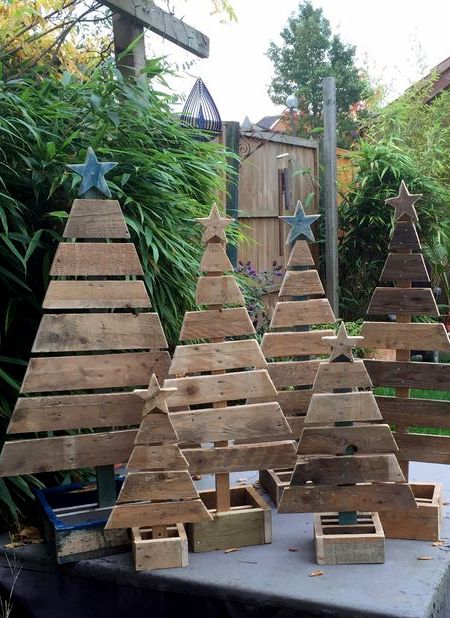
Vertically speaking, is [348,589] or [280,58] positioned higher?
[280,58]

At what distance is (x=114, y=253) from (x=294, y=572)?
A: 1100 mm

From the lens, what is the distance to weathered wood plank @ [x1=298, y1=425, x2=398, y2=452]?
211 centimetres

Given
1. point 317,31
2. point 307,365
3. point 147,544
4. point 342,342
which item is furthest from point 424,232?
point 317,31

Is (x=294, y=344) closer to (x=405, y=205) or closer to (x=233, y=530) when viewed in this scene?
(x=405, y=205)

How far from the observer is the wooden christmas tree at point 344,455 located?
210 cm

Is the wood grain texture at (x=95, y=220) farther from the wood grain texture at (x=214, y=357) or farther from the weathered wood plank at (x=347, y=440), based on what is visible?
the weathered wood plank at (x=347, y=440)

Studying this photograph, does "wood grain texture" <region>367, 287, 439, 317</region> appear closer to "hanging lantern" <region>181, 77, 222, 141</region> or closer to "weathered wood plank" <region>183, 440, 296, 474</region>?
"weathered wood plank" <region>183, 440, 296, 474</region>

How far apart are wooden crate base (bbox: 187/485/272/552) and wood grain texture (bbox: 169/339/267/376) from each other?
17.9 inches

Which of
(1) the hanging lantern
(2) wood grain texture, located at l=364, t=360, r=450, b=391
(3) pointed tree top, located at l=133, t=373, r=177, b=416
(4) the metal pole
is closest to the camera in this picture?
(3) pointed tree top, located at l=133, t=373, r=177, b=416

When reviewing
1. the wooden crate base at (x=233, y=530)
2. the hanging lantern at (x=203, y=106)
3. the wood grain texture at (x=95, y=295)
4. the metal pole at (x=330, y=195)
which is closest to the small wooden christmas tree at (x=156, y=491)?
the wooden crate base at (x=233, y=530)

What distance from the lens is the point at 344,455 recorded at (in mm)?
2115

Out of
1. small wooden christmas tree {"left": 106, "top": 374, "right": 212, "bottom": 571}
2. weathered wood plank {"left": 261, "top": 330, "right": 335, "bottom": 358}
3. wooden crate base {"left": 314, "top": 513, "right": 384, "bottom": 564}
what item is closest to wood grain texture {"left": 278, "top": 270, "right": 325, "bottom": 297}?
weathered wood plank {"left": 261, "top": 330, "right": 335, "bottom": 358}

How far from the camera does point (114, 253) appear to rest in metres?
2.25

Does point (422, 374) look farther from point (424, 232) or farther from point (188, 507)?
point (424, 232)
